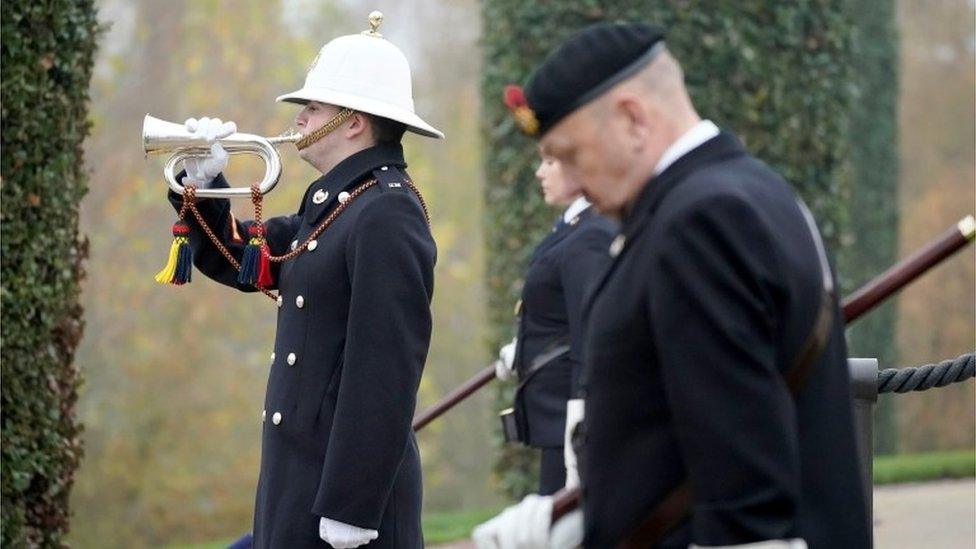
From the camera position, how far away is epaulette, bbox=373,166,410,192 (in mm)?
4473

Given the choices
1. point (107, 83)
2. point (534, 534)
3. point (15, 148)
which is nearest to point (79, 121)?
point (15, 148)

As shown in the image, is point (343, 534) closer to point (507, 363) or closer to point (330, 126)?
point (330, 126)

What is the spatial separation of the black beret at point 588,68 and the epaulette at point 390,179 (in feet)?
5.56

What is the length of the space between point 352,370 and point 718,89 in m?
5.18

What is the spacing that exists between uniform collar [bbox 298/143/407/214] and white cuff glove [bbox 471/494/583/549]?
180 centimetres

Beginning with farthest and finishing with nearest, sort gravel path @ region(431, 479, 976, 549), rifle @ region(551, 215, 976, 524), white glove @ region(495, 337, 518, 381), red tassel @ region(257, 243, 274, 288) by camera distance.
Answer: gravel path @ region(431, 479, 976, 549)
white glove @ region(495, 337, 518, 381)
red tassel @ region(257, 243, 274, 288)
rifle @ region(551, 215, 976, 524)

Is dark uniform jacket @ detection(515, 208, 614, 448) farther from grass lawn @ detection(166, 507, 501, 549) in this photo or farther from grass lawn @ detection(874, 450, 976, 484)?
grass lawn @ detection(874, 450, 976, 484)

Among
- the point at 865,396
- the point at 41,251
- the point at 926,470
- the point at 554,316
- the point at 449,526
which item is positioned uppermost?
the point at 41,251

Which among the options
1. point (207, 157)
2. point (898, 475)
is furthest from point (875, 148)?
point (207, 157)

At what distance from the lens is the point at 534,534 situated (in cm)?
286

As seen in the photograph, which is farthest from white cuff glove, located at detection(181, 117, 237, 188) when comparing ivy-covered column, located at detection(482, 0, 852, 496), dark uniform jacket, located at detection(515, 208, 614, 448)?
ivy-covered column, located at detection(482, 0, 852, 496)

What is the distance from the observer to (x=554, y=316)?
19.3 feet

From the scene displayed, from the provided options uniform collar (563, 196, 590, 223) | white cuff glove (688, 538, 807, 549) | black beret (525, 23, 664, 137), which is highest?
black beret (525, 23, 664, 137)

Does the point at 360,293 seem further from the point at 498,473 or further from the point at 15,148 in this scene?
the point at 498,473
